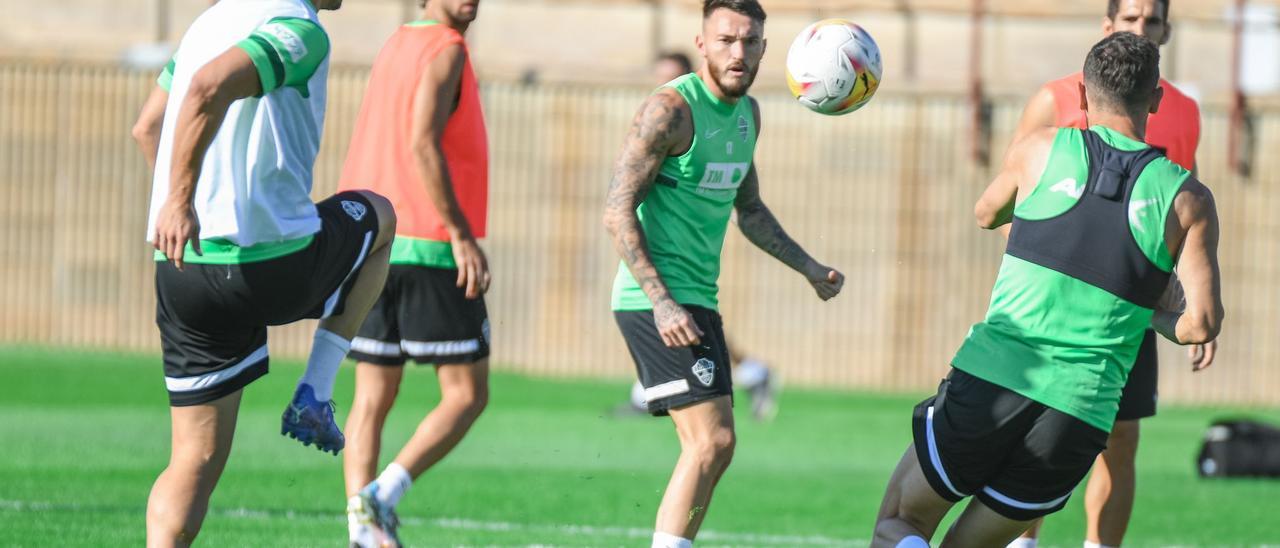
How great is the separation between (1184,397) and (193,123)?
15297 mm

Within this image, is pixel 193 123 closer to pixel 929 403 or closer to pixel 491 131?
pixel 929 403

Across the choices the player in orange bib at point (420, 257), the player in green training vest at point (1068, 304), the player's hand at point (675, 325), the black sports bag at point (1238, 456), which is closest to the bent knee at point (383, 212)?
the player in orange bib at point (420, 257)

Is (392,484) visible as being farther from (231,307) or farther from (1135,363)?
(1135,363)

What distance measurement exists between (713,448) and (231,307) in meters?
1.82

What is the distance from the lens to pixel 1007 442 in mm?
5000

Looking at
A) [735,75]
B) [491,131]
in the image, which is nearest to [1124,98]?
[735,75]

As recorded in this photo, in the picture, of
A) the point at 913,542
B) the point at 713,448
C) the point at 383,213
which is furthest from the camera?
the point at 713,448

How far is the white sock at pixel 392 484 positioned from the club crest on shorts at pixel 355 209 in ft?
3.58

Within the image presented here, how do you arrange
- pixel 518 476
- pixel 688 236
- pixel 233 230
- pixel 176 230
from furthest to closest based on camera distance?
pixel 518 476
pixel 688 236
pixel 233 230
pixel 176 230

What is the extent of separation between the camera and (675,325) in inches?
225

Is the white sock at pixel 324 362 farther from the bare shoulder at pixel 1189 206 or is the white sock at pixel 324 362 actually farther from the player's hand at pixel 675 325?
the bare shoulder at pixel 1189 206

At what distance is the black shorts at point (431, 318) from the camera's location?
6.78 meters

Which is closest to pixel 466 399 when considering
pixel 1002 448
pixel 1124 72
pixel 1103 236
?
pixel 1002 448

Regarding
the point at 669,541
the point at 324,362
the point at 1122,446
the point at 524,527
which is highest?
the point at 324,362
